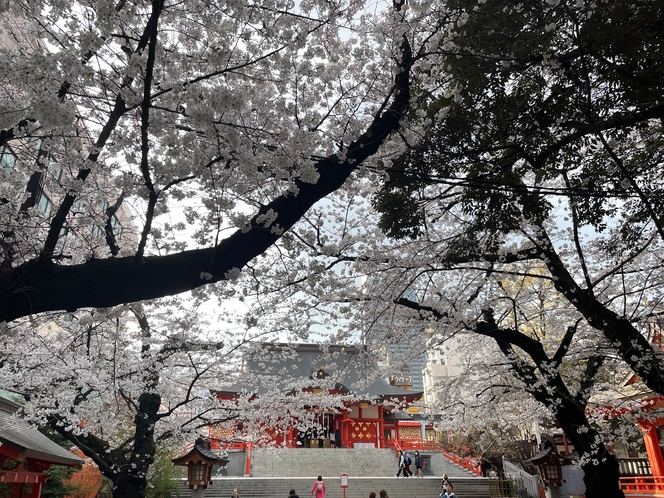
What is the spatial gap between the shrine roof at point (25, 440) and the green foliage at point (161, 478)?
12.5 feet

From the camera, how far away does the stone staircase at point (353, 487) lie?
1527cm

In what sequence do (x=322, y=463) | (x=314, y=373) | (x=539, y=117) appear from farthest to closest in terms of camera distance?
(x=314, y=373) → (x=322, y=463) → (x=539, y=117)

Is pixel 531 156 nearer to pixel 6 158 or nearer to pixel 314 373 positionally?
pixel 6 158

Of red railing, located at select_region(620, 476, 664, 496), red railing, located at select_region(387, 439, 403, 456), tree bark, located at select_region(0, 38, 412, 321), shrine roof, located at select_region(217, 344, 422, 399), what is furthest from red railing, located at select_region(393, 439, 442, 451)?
tree bark, located at select_region(0, 38, 412, 321)

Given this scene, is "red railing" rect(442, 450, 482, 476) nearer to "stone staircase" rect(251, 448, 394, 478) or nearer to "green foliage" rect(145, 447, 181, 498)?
"stone staircase" rect(251, 448, 394, 478)

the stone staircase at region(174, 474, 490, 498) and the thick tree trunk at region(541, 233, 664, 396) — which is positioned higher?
the thick tree trunk at region(541, 233, 664, 396)

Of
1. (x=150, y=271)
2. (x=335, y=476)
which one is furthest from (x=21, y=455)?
(x=335, y=476)

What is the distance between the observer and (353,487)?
619 inches

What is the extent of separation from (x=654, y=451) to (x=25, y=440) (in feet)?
52.9

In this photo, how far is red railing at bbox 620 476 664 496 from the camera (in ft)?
40.8

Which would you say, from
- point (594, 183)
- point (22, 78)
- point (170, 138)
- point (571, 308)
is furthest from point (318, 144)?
point (571, 308)

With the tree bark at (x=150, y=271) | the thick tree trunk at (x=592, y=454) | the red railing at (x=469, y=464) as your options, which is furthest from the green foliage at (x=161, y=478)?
the red railing at (x=469, y=464)

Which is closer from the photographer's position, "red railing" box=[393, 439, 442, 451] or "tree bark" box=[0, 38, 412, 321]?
"tree bark" box=[0, 38, 412, 321]

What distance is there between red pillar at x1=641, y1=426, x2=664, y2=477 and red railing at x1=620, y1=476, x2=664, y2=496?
1.19 ft
